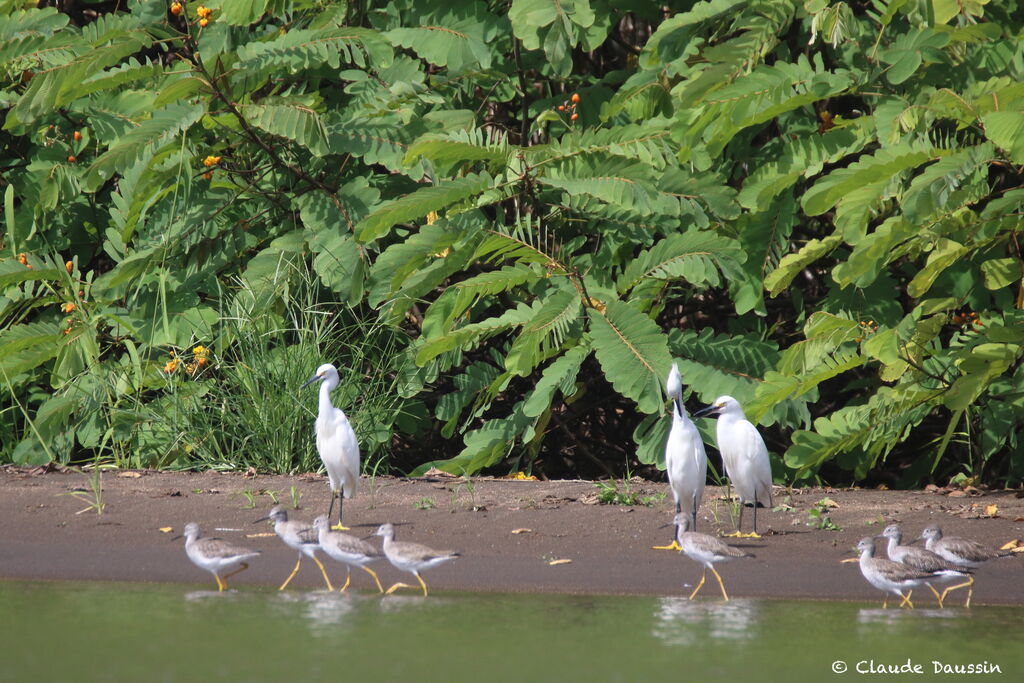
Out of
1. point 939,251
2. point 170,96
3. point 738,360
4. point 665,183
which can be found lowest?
point 738,360

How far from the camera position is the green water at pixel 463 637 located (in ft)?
13.3

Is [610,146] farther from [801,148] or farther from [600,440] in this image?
[600,440]

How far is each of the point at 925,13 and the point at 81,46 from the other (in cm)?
526

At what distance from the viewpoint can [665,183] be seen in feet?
23.7

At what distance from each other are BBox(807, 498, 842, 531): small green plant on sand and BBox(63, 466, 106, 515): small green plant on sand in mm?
3761

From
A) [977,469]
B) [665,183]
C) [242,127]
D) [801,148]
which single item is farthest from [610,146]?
[977,469]

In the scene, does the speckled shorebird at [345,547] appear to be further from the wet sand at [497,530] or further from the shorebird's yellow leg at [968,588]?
the shorebird's yellow leg at [968,588]

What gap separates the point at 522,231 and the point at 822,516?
2.50m

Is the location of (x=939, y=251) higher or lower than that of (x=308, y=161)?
lower

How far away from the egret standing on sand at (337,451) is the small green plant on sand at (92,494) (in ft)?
4.11

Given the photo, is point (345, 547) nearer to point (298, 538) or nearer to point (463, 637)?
point (298, 538)

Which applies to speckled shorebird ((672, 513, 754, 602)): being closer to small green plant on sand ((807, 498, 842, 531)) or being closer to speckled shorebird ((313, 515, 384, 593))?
small green plant on sand ((807, 498, 842, 531))

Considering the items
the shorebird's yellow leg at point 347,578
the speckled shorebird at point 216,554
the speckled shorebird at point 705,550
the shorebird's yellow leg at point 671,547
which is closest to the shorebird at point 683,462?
the shorebird's yellow leg at point 671,547

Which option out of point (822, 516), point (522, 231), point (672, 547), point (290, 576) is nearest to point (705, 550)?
point (672, 547)
